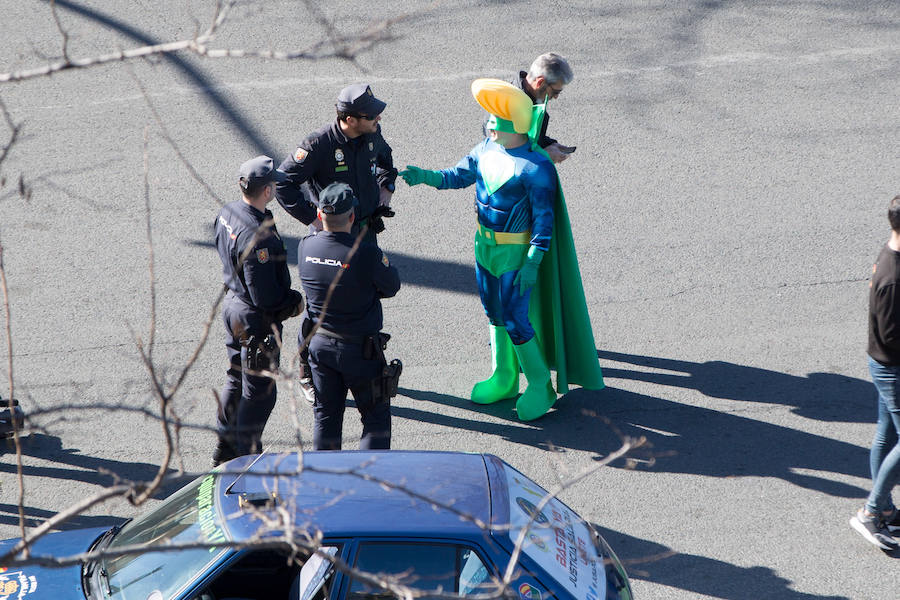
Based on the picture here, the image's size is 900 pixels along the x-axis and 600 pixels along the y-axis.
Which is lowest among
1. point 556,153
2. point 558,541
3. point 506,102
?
point 558,541

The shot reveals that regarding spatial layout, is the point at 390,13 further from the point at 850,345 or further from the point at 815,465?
the point at 815,465

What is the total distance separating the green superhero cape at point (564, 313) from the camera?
270 inches

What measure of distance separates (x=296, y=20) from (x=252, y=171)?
264 inches

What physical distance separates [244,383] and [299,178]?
5.20 feet

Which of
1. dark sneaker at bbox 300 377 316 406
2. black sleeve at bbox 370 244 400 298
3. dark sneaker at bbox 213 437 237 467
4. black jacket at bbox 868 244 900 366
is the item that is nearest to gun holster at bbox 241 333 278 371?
dark sneaker at bbox 213 437 237 467

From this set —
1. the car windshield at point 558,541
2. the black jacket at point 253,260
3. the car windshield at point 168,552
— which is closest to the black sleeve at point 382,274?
the black jacket at point 253,260

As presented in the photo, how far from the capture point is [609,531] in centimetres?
596

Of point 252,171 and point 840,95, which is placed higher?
point 840,95

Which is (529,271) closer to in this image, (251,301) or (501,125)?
(501,125)

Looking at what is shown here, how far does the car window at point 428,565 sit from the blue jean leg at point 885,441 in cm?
268

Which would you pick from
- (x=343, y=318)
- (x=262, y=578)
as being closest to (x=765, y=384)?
(x=343, y=318)

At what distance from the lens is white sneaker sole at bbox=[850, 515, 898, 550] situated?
5.72 metres

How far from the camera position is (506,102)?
20.8 ft

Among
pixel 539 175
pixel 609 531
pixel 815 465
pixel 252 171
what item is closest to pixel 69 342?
pixel 252 171
